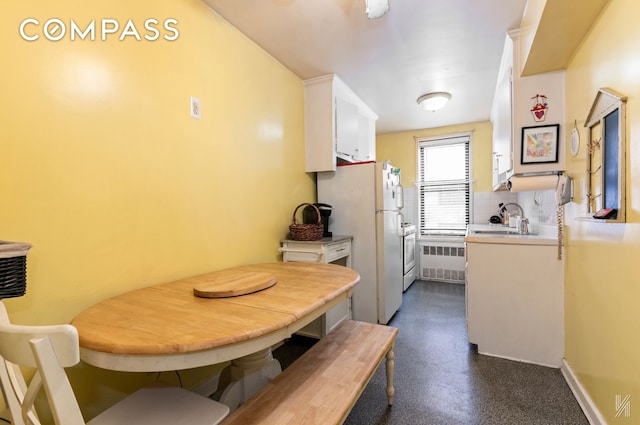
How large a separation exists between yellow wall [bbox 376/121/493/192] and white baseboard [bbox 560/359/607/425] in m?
2.75

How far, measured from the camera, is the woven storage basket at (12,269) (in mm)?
829

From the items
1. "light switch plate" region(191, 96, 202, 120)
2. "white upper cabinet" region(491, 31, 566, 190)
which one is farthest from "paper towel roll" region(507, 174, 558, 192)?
"light switch plate" region(191, 96, 202, 120)

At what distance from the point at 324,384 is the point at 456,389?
1090 millimetres

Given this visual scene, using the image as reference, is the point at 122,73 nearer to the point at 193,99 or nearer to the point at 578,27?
the point at 193,99

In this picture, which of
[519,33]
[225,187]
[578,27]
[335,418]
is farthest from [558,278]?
[225,187]

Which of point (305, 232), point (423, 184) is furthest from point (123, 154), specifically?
point (423, 184)

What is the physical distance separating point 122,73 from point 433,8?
72.5 inches

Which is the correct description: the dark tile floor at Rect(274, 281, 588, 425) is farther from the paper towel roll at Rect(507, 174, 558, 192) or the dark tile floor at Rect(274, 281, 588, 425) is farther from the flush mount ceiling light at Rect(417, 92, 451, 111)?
the flush mount ceiling light at Rect(417, 92, 451, 111)

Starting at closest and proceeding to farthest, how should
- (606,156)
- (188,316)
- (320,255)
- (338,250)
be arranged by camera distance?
(188,316), (606,156), (320,255), (338,250)

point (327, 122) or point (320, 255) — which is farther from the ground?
point (327, 122)

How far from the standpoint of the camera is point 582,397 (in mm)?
1572

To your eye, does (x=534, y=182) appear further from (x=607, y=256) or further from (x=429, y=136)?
(x=429, y=136)

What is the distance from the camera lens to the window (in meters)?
4.27

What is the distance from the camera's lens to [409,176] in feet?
15.0
